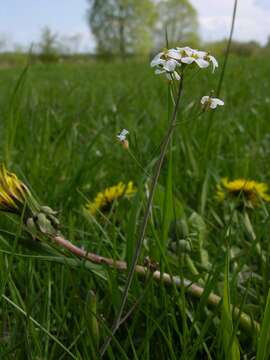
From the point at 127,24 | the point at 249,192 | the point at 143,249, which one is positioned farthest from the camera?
the point at 127,24

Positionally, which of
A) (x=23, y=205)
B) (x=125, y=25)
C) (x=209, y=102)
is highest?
(x=209, y=102)

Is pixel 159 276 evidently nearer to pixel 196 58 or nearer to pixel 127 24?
pixel 196 58

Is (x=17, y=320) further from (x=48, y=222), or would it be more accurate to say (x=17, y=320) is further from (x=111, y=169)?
(x=111, y=169)

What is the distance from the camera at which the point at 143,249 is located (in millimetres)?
707

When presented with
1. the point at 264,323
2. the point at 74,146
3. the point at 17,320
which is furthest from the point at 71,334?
the point at 74,146

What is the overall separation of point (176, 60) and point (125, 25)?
29644 mm

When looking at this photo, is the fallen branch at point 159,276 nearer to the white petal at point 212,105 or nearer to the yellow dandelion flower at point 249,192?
the white petal at point 212,105

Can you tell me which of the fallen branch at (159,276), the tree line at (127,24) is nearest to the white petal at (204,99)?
the fallen branch at (159,276)

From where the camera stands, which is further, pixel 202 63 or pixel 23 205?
pixel 23 205

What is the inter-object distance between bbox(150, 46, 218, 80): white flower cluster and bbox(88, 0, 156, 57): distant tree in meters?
27.6

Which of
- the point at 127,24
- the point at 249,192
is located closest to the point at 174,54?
the point at 249,192

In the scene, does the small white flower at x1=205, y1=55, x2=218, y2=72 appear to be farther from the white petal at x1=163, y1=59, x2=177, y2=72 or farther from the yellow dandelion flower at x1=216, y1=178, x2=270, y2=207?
the yellow dandelion flower at x1=216, y1=178, x2=270, y2=207

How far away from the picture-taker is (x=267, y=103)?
210 cm

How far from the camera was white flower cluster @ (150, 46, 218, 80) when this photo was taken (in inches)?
14.7
